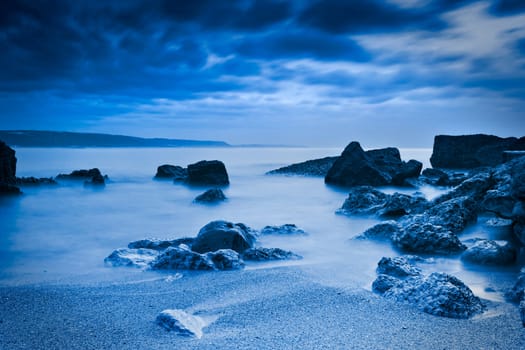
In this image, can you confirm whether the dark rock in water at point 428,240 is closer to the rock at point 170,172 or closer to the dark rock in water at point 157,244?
the dark rock in water at point 157,244

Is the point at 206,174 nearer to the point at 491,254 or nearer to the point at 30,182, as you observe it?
the point at 30,182

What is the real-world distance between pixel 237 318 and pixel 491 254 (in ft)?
12.6

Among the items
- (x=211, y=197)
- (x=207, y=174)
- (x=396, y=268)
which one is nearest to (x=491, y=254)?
(x=396, y=268)

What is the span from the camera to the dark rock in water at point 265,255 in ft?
19.1

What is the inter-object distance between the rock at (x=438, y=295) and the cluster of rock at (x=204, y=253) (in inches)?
81.9

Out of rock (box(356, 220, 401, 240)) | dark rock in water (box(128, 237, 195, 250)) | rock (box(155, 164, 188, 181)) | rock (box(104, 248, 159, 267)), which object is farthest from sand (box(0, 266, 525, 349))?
rock (box(155, 164, 188, 181))

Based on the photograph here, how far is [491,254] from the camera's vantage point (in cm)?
545

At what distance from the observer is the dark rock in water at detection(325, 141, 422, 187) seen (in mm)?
17594

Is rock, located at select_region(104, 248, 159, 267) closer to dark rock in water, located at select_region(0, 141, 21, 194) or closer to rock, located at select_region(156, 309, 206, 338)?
rock, located at select_region(156, 309, 206, 338)

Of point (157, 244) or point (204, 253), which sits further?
point (157, 244)

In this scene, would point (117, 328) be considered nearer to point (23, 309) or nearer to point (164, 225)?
point (23, 309)

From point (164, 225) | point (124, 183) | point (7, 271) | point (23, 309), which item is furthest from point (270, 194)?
point (23, 309)

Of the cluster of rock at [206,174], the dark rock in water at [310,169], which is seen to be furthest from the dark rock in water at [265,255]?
the dark rock in water at [310,169]

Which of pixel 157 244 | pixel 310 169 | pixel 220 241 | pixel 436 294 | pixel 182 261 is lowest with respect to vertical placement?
pixel 157 244
